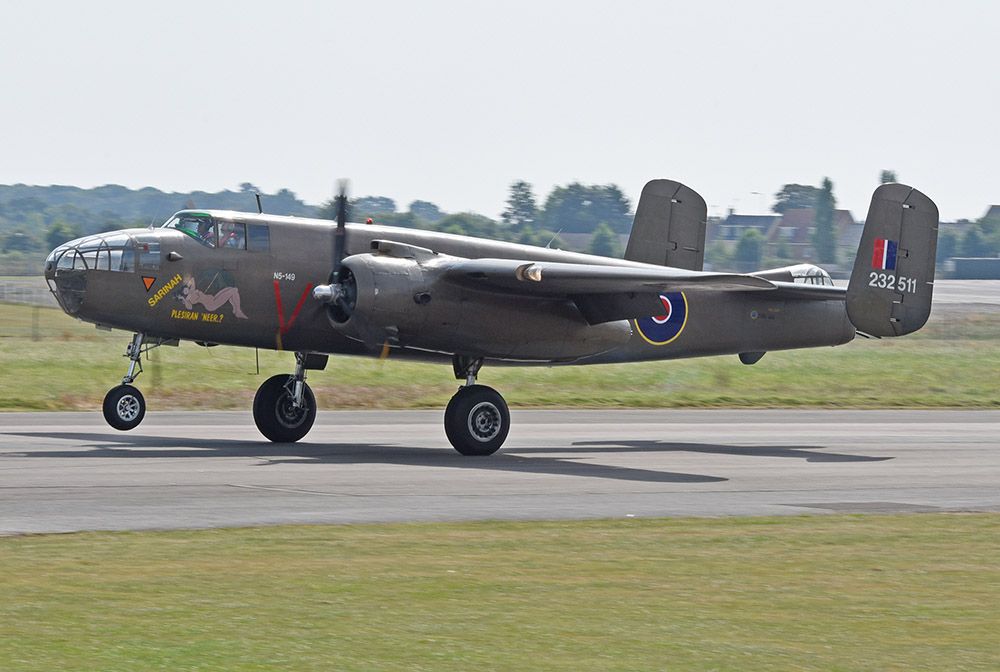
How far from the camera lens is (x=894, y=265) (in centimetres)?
2703

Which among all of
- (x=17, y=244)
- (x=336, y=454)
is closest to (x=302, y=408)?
(x=336, y=454)

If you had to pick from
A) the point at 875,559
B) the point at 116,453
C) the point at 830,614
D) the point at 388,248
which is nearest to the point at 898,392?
the point at 388,248

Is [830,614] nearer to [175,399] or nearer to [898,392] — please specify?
[175,399]

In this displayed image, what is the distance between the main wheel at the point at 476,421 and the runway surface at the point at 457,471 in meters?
0.30

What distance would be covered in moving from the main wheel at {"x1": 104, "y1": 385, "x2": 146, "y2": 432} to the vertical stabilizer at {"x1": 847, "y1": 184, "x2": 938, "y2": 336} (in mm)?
12984

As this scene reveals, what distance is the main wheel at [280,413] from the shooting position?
2525 centimetres

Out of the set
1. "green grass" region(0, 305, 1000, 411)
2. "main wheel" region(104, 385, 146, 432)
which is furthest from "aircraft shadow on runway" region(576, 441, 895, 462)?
"green grass" region(0, 305, 1000, 411)

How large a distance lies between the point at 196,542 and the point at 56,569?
1.98 meters

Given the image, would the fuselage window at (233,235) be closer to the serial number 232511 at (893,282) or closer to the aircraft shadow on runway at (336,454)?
the aircraft shadow on runway at (336,454)

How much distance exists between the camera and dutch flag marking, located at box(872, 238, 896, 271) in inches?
1057

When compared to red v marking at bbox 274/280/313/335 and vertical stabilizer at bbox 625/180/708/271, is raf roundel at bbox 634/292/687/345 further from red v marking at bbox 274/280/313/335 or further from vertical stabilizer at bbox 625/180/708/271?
red v marking at bbox 274/280/313/335

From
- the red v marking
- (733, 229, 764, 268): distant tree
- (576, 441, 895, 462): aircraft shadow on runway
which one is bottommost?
(576, 441, 895, 462): aircraft shadow on runway

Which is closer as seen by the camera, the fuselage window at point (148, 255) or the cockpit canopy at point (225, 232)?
the fuselage window at point (148, 255)

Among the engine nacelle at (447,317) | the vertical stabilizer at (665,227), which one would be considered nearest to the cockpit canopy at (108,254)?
the engine nacelle at (447,317)
